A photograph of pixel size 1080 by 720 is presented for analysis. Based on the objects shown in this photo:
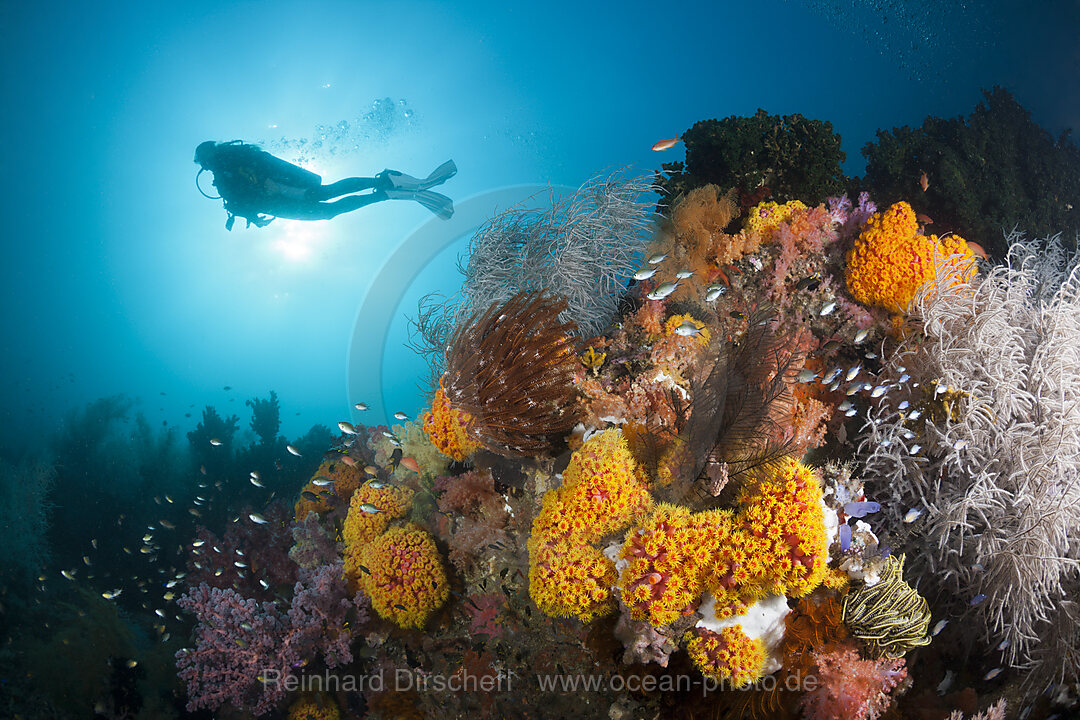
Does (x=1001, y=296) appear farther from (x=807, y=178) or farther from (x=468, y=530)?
(x=468, y=530)

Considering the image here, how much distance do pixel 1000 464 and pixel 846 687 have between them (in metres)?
2.43

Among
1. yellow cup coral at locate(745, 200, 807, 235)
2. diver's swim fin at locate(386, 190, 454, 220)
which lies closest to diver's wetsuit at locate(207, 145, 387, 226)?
diver's swim fin at locate(386, 190, 454, 220)

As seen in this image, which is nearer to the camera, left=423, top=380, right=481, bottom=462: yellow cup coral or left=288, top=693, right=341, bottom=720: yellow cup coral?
left=423, top=380, right=481, bottom=462: yellow cup coral

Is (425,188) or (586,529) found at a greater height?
(425,188)

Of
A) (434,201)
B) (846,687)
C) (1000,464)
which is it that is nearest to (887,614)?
(846,687)

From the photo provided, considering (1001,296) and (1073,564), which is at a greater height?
(1001,296)

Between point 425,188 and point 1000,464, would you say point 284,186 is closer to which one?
point 425,188

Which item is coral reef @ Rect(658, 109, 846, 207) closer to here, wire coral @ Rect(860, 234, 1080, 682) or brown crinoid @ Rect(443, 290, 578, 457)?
wire coral @ Rect(860, 234, 1080, 682)

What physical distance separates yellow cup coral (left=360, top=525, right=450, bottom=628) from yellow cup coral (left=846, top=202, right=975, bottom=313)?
567 cm

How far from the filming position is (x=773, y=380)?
9.89 feet

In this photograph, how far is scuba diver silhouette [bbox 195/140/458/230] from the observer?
10000mm

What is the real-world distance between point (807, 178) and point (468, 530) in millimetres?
6670

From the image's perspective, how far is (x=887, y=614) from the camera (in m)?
2.86

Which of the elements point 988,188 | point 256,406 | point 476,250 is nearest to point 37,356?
point 256,406
